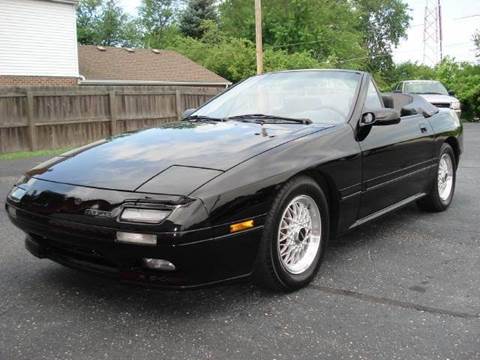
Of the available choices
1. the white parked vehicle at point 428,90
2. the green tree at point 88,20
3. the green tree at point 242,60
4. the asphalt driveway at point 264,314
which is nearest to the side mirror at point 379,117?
the asphalt driveway at point 264,314

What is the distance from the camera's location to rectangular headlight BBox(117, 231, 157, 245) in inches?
107

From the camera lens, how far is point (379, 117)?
4.00 m

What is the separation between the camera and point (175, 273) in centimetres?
281

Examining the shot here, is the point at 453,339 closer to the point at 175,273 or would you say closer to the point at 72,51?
the point at 175,273

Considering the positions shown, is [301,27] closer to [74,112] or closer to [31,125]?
[74,112]

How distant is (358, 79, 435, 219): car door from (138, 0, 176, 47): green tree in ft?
189

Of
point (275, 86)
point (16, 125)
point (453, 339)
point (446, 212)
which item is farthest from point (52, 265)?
point (16, 125)

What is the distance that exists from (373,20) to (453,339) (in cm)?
6501

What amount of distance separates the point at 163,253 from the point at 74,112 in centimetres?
1349

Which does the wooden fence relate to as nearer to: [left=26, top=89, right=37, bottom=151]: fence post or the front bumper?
[left=26, top=89, right=37, bottom=151]: fence post

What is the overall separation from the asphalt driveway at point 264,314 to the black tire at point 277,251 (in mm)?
88

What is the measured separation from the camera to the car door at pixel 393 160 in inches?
159

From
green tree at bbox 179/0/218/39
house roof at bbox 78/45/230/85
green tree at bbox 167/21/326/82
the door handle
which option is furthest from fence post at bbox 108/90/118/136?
green tree at bbox 179/0/218/39

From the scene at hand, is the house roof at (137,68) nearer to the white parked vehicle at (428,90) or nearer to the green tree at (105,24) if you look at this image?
the white parked vehicle at (428,90)
